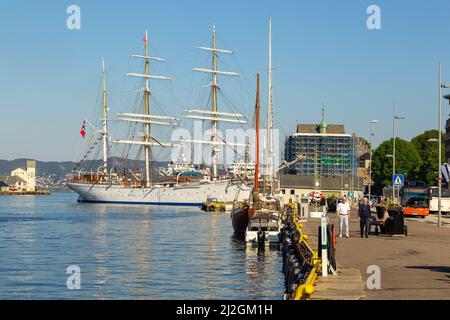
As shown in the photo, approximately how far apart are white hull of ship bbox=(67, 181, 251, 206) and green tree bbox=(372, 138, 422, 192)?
2531cm

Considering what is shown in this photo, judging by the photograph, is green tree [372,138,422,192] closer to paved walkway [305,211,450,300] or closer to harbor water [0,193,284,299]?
harbor water [0,193,284,299]

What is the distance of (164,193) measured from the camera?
16800cm

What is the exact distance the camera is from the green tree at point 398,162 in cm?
13325

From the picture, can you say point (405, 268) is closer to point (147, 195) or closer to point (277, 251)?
point (277, 251)

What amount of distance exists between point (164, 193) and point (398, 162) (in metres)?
53.2

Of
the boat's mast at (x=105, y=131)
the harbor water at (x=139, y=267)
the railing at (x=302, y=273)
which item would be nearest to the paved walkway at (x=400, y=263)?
the railing at (x=302, y=273)

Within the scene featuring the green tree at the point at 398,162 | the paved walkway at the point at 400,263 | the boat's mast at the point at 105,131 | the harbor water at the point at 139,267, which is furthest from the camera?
the boat's mast at the point at 105,131

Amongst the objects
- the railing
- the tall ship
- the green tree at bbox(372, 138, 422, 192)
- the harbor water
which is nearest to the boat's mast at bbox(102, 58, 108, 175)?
the tall ship

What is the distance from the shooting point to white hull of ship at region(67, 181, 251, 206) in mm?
155250

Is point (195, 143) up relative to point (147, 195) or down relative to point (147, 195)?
up

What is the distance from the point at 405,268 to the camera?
22734mm

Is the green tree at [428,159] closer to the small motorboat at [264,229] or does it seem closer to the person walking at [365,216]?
the small motorboat at [264,229]
